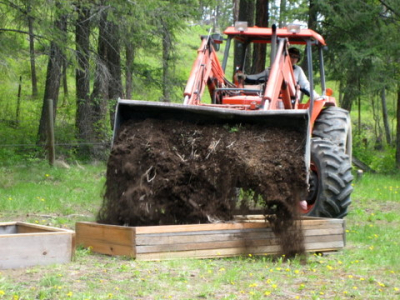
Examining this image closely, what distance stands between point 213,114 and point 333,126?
107 inches

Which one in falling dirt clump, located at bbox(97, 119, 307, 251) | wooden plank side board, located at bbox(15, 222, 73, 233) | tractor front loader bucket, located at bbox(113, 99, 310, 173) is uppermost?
tractor front loader bucket, located at bbox(113, 99, 310, 173)

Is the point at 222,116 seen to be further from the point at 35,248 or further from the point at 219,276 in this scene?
the point at 35,248

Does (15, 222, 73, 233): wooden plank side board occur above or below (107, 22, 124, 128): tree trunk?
below

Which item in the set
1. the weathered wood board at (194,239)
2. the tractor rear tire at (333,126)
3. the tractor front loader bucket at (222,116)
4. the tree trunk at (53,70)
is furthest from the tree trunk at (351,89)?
the weathered wood board at (194,239)

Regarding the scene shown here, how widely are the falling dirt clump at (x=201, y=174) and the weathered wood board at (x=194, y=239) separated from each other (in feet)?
0.72

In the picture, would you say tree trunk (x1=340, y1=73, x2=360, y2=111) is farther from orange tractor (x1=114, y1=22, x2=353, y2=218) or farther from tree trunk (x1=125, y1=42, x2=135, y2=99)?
orange tractor (x1=114, y1=22, x2=353, y2=218)

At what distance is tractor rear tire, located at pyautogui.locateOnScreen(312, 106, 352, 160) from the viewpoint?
8.95 metres

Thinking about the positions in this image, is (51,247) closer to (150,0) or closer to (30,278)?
(30,278)

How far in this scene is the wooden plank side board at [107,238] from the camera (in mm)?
6133

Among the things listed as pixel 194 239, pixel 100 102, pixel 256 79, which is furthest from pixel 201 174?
pixel 100 102

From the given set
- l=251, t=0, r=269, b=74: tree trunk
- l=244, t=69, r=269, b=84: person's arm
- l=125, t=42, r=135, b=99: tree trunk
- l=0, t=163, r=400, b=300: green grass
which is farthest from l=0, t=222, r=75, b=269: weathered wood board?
l=251, t=0, r=269, b=74: tree trunk

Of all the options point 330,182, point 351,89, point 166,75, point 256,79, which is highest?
point 256,79

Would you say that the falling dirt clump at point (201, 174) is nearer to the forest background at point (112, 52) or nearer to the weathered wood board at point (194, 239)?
the weathered wood board at point (194, 239)

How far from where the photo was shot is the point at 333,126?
9.07m
